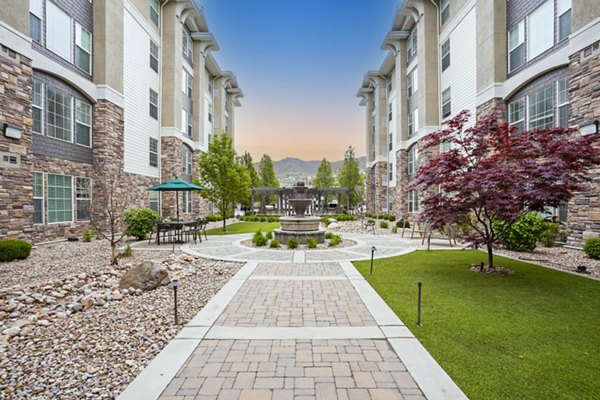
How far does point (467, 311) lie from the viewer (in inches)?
188

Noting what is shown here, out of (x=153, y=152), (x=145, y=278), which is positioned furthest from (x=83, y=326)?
(x=153, y=152)

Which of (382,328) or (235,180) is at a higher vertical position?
(235,180)

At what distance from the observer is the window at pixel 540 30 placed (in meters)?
11.9

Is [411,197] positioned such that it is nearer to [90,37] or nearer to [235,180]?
[235,180]

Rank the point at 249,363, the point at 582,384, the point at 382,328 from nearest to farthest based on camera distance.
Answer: the point at 582,384 → the point at 249,363 → the point at 382,328

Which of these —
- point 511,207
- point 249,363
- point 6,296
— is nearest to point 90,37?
point 6,296

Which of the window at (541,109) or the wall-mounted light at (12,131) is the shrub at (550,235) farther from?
the wall-mounted light at (12,131)

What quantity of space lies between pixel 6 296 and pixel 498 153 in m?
10.7

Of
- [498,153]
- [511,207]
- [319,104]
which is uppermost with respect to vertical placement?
[319,104]

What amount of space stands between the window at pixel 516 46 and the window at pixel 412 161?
29.5 feet

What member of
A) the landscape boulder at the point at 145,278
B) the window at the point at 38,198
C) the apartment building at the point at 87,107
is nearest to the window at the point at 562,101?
the landscape boulder at the point at 145,278

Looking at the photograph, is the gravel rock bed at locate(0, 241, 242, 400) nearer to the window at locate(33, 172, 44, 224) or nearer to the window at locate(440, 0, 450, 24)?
the window at locate(33, 172, 44, 224)

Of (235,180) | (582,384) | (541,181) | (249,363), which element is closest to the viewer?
(582,384)

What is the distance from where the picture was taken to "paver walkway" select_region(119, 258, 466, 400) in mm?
2779
